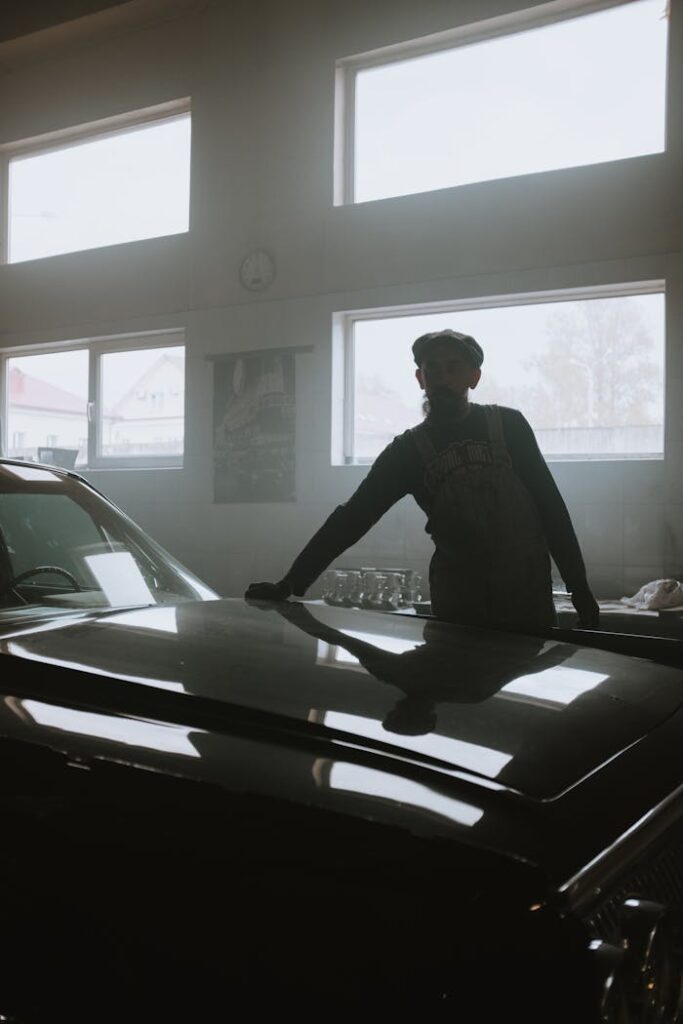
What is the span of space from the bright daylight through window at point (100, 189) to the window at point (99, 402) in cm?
70

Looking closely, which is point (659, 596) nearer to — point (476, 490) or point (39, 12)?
point (476, 490)

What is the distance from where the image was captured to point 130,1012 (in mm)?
843

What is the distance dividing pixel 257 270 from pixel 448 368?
9.33 feet

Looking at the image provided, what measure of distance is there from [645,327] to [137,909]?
3.99 m

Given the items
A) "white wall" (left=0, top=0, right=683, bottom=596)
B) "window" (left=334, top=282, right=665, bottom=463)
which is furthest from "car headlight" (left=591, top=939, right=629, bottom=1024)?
"window" (left=334, top=282, right=665, bottom=463)

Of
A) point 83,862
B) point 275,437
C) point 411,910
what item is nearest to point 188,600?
point 83,862

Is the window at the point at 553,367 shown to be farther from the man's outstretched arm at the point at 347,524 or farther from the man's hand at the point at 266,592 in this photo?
the man's hand at the point at 266,592

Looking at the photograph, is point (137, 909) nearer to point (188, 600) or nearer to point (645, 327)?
point (188, 600)

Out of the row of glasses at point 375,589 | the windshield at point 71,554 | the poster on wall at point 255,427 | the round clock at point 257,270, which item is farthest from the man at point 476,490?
the round clock at point 257,270

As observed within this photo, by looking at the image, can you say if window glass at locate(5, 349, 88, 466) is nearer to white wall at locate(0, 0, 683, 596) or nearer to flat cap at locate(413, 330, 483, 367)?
white wall at locate(0, 0, 683, 596)

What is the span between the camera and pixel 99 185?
611cm

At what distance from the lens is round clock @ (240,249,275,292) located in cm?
513

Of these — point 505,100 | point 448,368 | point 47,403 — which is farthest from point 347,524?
point 47,403

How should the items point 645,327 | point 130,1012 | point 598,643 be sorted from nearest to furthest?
point 130,1012, point 598,643, point 645,327
